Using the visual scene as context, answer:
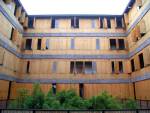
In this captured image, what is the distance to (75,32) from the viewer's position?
76.5ft

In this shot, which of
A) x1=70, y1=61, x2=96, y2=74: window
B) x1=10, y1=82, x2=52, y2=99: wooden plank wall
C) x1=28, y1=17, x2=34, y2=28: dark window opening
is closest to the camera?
x1=10, y1=82, x2=52, y2=99: wooden plank wall

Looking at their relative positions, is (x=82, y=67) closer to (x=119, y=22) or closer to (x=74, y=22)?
(x=74, y=22)

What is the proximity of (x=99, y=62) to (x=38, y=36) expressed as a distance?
29.1ft

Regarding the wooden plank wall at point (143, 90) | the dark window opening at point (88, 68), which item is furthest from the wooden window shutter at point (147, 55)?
the dark window opening at point (88, 68)

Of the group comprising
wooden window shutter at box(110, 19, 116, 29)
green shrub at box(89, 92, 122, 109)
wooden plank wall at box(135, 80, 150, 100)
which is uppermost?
wooden window shutter at box(110, 19, 116, 29)

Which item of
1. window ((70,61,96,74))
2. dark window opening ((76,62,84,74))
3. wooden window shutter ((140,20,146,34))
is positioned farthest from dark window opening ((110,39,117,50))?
wooden window shutter ((140,20,146,34))

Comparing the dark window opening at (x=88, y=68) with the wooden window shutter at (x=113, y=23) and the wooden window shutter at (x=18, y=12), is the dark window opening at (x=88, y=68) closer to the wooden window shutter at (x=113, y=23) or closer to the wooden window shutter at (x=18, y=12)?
the wooden window shutter at (x=113, y=23)

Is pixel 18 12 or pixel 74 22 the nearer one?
pixel 18 12

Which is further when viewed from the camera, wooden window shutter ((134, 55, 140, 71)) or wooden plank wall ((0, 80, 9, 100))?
wooden window shutter ((134, 55, 140, 71))

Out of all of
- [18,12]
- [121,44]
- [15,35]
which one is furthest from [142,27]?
[18,12]

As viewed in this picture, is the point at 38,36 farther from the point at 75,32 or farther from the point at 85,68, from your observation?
the point at 85,68

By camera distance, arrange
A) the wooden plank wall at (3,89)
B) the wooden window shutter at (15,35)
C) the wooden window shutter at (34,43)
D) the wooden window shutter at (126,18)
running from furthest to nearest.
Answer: the wooden window shutter at (34,43), the wooden window shutter at (126,18), the wooden window shutter at (15,35), the wooden plank wall at (3,89)

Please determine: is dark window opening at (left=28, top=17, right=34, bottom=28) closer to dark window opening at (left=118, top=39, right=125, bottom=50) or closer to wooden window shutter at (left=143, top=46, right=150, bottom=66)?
dark window opening at (left=118, top=39, right=125, bottom=50)

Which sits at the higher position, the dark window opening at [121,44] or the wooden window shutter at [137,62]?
the dark window opening at [121,44]
